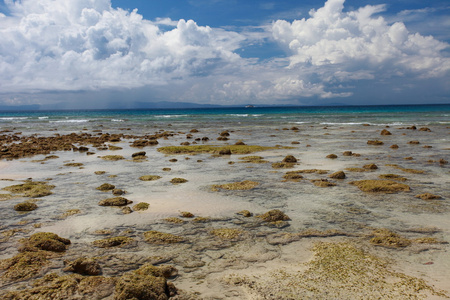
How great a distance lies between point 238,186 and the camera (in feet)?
44.0

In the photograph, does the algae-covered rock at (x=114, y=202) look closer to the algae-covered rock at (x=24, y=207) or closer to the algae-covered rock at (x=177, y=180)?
the algae-covered rock at (x=24, y=207)

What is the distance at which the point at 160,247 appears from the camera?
7773 millimetres

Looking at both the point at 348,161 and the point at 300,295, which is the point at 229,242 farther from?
the point at 348,161

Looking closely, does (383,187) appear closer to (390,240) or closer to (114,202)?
(390,240)

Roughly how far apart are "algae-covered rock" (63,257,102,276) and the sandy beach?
1.1 inches

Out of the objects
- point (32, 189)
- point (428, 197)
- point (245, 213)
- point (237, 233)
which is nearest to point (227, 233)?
point (237, 233)

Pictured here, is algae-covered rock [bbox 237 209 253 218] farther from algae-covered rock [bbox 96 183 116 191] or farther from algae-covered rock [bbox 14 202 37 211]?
algae-covered rock [bbox 14 202 37 211]

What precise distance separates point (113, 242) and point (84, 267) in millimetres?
1413

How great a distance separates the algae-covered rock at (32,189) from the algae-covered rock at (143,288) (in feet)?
27.5

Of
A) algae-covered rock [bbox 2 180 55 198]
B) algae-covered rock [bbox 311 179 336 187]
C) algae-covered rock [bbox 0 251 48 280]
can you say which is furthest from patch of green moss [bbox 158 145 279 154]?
algae-covered rock [bbox 0 251 48 280]

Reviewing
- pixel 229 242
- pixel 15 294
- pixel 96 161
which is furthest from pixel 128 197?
pixel 96 161

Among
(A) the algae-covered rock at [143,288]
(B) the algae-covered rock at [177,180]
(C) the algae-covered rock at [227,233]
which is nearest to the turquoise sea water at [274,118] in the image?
(B) the algae-covered rock at [177,180]

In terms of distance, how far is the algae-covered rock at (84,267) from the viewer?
21.2ft

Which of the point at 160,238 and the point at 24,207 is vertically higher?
the point at 24,207
